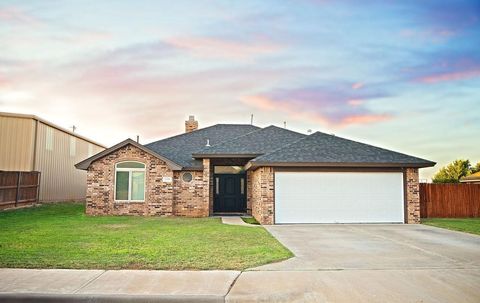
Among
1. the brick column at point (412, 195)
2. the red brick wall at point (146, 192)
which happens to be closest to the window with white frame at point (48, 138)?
the red brick wall at point (146, 192)

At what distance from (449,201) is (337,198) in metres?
7.17

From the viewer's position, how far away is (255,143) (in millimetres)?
18453

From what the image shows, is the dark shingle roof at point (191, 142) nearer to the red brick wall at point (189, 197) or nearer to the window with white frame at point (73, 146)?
the red brick wall at point (189, 197)

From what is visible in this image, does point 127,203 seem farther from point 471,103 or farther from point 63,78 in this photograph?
point 471,103

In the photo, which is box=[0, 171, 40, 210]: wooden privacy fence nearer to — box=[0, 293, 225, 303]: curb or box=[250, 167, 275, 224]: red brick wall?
box=[250, 167, 275, 224]: red brick wall

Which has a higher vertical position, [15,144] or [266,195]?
[15,144]

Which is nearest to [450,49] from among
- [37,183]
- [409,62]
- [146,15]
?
[409,62]

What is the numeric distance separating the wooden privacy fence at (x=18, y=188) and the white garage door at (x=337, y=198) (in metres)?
12.9

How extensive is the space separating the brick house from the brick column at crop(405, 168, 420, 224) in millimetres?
40

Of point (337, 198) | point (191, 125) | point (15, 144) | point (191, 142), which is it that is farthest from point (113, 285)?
point (191, 125)

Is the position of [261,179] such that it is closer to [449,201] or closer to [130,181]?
[130,181]

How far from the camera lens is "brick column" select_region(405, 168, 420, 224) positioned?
48.8 feet

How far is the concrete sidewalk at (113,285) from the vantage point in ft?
16.3

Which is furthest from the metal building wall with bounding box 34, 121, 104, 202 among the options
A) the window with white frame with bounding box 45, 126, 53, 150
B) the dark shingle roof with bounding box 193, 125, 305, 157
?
the dark shingle roof with bounding box 193, 125, 305, 157
